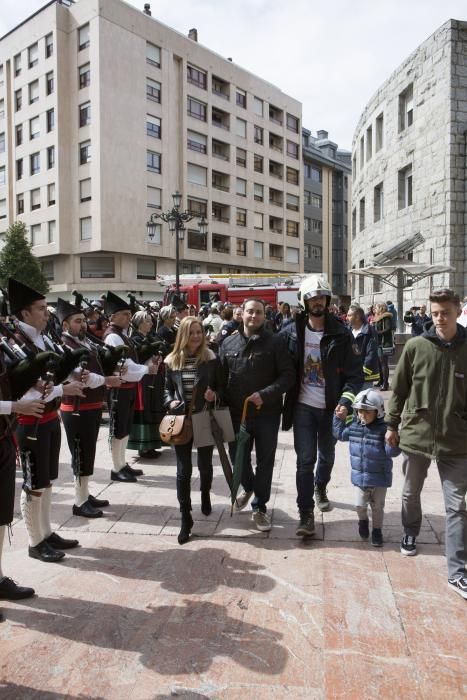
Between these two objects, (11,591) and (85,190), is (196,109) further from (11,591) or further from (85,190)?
(11,591)

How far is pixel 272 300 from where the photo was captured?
22.4 metres

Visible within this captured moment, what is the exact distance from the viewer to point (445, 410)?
3803 millimetres

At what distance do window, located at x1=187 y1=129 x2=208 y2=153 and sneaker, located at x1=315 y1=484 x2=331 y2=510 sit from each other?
3994 cm

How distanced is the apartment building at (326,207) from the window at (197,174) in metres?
16.4

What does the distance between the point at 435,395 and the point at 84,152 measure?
1489 inches

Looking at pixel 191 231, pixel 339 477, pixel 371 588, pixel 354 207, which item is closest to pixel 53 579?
pixel 371 588

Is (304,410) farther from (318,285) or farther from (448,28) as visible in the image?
(448,28)

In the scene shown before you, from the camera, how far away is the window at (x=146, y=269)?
38506mm

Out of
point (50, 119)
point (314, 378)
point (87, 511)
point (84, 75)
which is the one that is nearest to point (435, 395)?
point (314, 378)

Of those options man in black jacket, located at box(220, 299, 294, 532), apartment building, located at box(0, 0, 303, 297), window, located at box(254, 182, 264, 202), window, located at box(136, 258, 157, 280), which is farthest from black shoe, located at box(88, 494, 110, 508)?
window, located at box(254, 182, 264, 202)

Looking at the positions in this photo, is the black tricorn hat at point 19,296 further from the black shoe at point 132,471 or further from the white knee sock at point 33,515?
the black shoe at point 132,471

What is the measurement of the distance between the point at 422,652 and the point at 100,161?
3724cm

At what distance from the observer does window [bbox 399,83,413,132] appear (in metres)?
20.6

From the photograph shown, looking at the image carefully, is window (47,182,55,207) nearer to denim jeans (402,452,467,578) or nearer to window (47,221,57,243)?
window (47,221,57,243)
